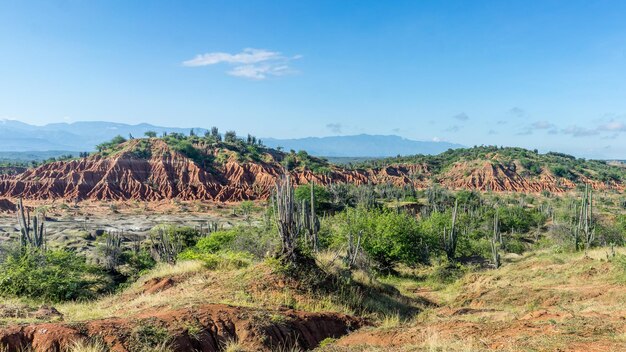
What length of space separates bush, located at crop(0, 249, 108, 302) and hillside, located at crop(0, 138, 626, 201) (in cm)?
5472

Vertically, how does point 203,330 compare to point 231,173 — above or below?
above

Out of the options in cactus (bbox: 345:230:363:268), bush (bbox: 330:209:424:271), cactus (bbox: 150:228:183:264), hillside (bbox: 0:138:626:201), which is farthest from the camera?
hillside (bbox: 0:138:626:201)

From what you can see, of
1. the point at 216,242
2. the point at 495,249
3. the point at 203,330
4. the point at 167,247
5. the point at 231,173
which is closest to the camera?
the point at 203,330

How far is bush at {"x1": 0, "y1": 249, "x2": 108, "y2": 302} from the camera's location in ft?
48.1

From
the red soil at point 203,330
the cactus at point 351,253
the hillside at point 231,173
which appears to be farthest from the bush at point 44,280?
the hillside at point 231,173

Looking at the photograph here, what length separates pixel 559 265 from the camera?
21625 mm

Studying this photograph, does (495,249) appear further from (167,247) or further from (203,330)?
(203,330)

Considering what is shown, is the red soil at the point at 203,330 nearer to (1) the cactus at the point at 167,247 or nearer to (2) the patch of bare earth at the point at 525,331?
(2) the patch of bare earth at the point at 525,331

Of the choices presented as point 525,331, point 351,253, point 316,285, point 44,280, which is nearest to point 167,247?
point 44,280

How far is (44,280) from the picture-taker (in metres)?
15.1

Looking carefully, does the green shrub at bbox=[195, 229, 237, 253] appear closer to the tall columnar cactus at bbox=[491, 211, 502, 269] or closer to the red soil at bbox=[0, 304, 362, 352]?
the tall columnar cactus at bbox=[491, 211, 502, 269]

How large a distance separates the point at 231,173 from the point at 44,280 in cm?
8260

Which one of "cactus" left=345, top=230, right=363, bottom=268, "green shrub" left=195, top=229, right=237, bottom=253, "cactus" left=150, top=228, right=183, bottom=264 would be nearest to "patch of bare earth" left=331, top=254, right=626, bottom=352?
"cactus" left=345, top=230, right=363, bottom=268

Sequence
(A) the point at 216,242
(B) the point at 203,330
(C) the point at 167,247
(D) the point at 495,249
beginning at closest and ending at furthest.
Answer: (B) the point at 203,330, (C) the point at 167,247, (D) the point at 495,249, (A) the point at 216,242
